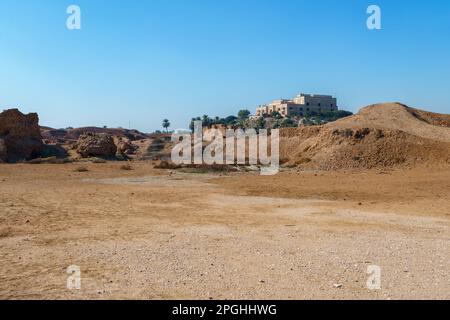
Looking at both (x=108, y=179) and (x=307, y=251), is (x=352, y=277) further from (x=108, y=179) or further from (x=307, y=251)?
(x=108, y=179)

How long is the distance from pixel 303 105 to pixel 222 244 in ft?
322

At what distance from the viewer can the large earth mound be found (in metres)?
26.0

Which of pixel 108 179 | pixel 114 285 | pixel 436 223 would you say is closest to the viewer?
pixel 114 285

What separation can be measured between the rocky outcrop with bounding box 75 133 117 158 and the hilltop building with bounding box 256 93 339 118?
66533mm

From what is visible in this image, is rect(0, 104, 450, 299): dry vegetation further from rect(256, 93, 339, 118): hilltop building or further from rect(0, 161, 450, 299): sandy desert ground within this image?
rect(256, 93, 339, 118): hilltop building

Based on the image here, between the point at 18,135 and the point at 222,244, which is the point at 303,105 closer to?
the point at 18,135

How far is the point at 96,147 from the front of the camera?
35.1 m

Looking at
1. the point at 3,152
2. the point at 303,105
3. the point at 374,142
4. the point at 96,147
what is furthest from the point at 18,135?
the point at 303,105

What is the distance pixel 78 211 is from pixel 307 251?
21.0ft

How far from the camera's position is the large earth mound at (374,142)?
26016mm

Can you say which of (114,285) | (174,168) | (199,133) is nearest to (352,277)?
(114,285)

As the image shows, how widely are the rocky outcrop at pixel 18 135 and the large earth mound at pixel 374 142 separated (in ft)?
63.5

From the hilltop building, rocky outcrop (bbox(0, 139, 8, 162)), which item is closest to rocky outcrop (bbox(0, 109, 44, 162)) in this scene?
rocky outcrop (bbox(0, 139, 8, 162))

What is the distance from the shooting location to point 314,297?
4.88 metres
